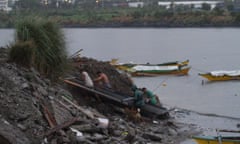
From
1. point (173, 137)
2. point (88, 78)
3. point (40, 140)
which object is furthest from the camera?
point (88, 78)

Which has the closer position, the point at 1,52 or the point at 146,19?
the point at 1,52

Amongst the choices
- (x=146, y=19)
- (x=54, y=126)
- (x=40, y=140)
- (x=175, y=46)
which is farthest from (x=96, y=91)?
(x=146, y=19)

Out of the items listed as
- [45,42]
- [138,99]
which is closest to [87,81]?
[138,99]

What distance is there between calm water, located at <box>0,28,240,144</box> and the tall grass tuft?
2.75ft

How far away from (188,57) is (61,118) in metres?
55.8

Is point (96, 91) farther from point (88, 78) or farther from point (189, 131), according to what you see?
point (189, 131)

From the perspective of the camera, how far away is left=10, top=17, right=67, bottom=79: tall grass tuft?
21.1 metres

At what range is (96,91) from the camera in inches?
866

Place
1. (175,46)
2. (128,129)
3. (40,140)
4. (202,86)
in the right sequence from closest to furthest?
(40,140) → (128,129) → (202,86) → (175,46)

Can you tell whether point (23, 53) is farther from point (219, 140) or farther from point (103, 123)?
point (219, 140)

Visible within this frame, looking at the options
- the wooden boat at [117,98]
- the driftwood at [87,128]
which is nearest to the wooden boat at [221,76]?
the wooden boat at [117,98]

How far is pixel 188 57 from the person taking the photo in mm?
72438

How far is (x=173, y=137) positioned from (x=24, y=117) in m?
6.55

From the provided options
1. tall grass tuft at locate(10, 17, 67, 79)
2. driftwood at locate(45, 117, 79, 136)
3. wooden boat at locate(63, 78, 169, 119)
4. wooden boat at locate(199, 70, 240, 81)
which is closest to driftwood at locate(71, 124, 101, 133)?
driftwood at locate(45, 117, 79, 136)
